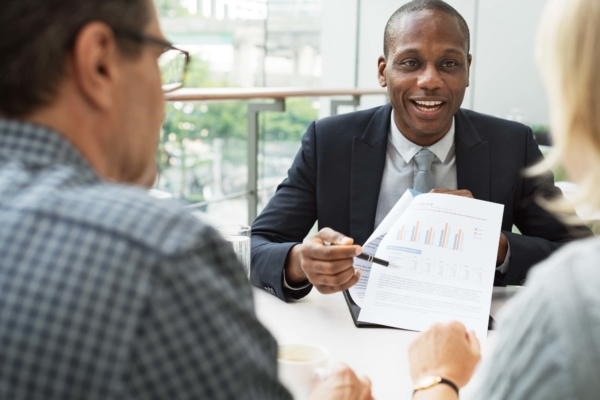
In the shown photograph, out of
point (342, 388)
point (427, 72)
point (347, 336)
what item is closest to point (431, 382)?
point (342, 388)

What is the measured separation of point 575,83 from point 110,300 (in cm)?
52

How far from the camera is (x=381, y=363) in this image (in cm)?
112

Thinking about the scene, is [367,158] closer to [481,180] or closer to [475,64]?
[481,180]

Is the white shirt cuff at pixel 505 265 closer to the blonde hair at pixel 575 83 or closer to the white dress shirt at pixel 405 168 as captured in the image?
the white dress shirt at pixel 405 168

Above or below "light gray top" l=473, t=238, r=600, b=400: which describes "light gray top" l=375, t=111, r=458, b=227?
below

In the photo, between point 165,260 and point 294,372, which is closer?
point 165,260

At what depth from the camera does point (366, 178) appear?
1.81 metres

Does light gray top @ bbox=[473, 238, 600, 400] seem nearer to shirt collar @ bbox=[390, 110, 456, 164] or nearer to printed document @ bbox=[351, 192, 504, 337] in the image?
printed document @ bbox=[351, 192, 504, 337]

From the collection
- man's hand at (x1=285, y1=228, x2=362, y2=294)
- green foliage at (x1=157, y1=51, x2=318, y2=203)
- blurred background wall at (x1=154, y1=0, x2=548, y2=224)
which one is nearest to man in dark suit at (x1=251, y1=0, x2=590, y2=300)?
man's hand at (x1=285, y1=228, x2=362, y2=294)

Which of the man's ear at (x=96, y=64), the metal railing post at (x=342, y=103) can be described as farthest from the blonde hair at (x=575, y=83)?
the metal railing post at (x=342, y=103)

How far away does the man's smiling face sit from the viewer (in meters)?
1.78

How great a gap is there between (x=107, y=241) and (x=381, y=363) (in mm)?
693

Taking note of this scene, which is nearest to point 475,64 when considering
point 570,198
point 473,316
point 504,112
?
point 504,112

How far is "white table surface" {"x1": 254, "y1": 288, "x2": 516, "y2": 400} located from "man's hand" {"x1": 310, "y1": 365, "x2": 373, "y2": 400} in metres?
0.08
